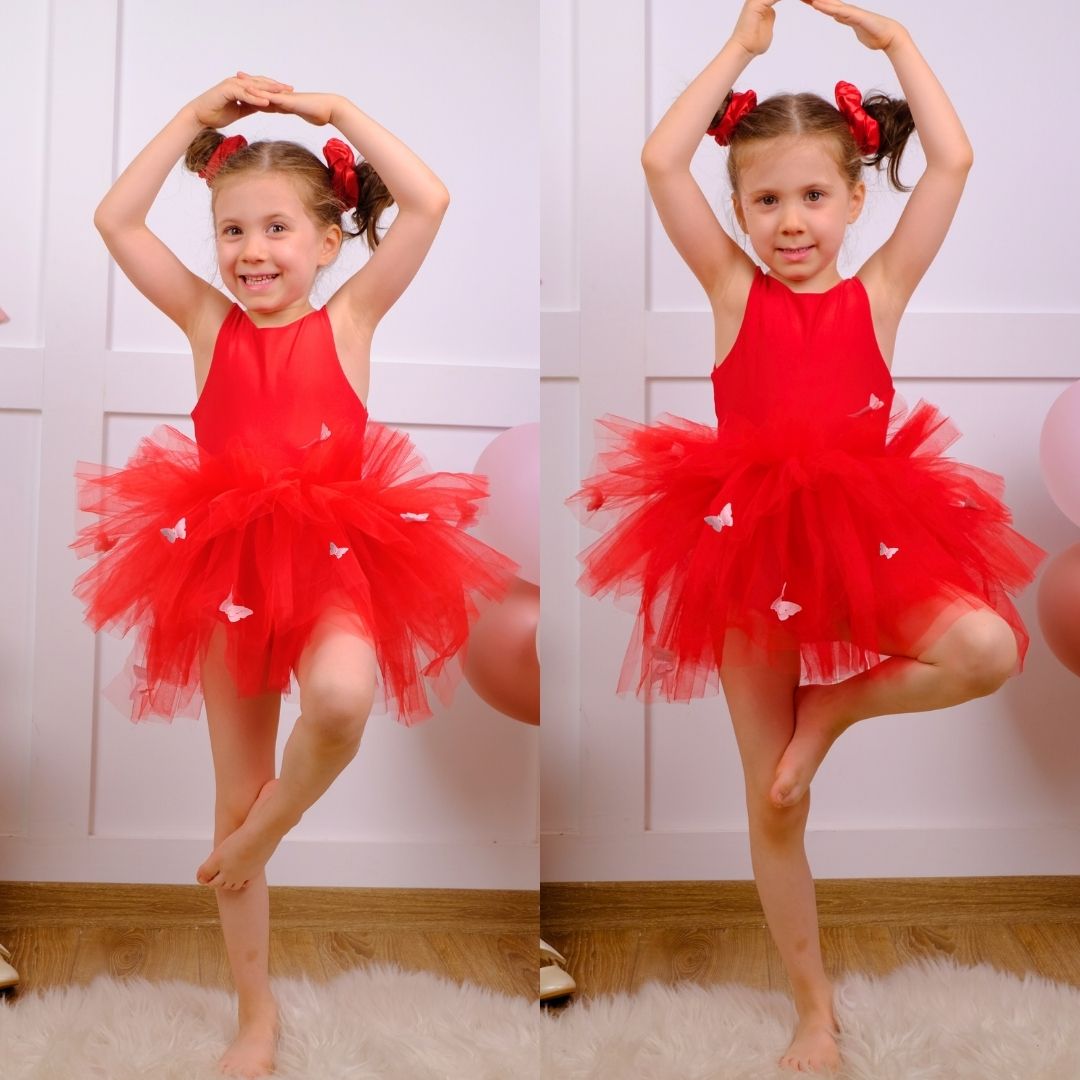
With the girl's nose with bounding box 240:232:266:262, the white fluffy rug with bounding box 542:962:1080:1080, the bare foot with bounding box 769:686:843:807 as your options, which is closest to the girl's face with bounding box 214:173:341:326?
the girl's nose with bounding box 240:232:266:262

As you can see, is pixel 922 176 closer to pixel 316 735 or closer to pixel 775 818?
pixel 775 818

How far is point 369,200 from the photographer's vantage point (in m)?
1.67

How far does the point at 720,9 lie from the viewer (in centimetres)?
173

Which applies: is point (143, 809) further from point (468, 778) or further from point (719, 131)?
point (719, 131)

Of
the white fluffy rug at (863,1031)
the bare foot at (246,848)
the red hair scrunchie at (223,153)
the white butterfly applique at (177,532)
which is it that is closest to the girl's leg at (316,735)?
the bare foot at (246,848)

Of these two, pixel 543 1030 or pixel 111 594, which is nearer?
pixel 111 594

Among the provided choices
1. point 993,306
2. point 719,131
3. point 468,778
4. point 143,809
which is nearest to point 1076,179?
point 993,306

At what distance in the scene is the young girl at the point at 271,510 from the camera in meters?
1.43

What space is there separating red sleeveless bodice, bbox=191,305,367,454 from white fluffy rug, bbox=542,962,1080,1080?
0.95 metres

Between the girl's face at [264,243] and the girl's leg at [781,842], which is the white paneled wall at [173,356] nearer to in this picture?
the girl's face at [264,243]

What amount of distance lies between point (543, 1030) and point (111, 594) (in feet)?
2.93

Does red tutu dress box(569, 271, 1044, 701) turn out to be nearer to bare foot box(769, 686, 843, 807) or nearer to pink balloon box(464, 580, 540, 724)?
bare foot box(769, 686, 843, 807)

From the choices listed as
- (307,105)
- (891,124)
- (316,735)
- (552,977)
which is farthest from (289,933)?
(891,124)

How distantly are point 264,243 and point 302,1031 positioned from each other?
3.59 feet
